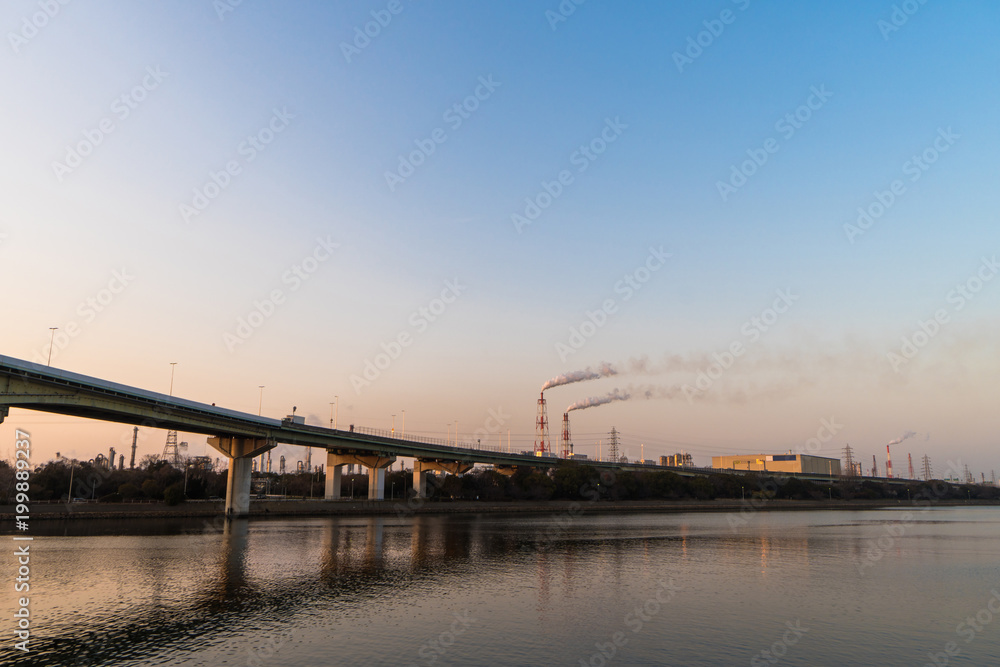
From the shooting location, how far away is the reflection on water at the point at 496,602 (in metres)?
25.7

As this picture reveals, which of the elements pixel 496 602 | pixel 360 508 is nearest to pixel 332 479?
pixel 360 508

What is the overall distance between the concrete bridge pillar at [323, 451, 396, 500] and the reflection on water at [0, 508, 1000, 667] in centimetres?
5730

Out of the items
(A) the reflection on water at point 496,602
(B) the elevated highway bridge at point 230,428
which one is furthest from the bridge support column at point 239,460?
(A) the reflection on water at point 496,602

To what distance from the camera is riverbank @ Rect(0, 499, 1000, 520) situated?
95500mm

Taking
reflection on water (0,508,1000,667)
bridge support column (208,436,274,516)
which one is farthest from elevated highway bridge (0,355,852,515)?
reflection on water (0,508,1000,667)

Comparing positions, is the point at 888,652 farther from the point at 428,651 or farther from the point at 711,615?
the point at 428,651

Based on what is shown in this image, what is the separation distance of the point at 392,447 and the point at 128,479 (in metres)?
57.5

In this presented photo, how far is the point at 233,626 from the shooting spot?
97.8ft

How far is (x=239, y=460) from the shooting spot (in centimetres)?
10381

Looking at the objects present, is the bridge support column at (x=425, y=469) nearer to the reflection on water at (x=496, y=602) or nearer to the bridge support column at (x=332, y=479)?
the bridge support column at (x=332, y=479)

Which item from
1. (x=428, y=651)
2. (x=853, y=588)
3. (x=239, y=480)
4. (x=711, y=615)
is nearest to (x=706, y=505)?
(x=239, y=480)

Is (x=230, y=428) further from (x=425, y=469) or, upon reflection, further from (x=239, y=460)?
(x=425, y=469)

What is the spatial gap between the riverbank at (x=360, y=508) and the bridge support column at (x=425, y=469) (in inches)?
383

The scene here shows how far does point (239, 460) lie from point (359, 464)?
1136 inches
